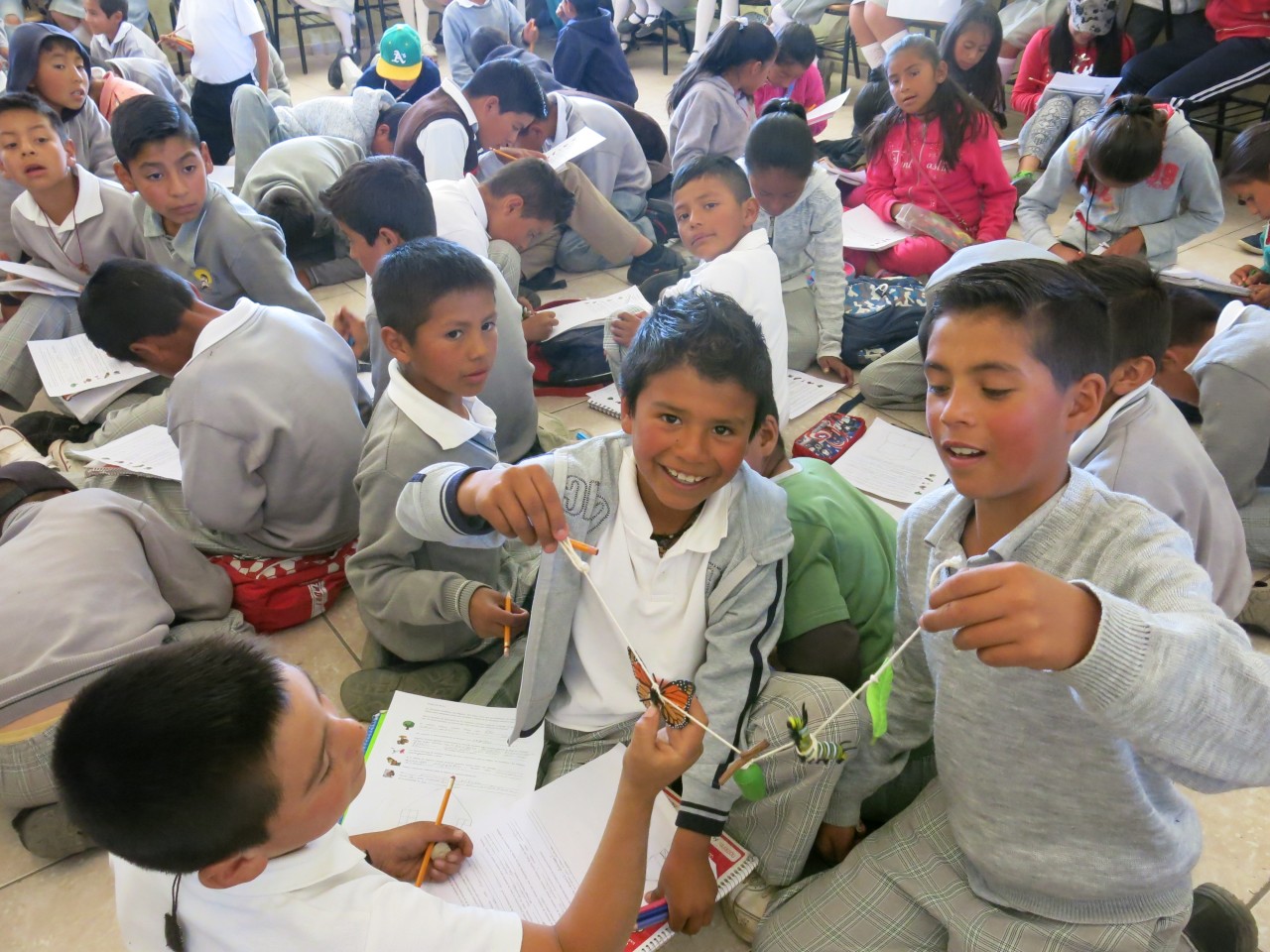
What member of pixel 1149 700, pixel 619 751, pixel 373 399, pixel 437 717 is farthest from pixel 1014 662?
pixel 373 399

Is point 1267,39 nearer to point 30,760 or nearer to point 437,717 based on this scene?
point 437,717

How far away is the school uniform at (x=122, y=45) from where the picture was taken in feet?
14.9

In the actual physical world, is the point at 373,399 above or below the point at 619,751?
above

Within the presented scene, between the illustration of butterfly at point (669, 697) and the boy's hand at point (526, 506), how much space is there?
0.20 metres

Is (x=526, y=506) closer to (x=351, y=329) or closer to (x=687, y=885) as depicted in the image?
(x=687, y=885)

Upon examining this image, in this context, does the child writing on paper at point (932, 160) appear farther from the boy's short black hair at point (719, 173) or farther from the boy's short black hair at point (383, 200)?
the boy's short black hair at point (383, 200)

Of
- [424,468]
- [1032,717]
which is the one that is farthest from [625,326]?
[1032,717]

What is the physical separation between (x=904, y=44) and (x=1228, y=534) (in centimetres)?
221

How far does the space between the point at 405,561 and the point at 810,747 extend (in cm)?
91

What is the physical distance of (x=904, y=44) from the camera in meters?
3.04

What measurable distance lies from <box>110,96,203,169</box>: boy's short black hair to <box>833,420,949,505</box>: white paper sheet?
6.64ft

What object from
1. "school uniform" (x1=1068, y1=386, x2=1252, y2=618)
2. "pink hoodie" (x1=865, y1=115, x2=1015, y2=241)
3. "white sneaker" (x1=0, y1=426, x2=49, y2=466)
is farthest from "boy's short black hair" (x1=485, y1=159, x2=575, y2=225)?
"school uniform" (x1=1068, y1=386, x2=1252, y2=618)

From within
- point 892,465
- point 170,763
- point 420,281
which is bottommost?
point 892,465

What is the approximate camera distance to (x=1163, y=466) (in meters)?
1.45
